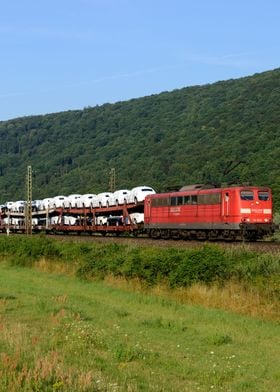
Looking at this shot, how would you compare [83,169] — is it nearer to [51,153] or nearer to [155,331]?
[51,153]

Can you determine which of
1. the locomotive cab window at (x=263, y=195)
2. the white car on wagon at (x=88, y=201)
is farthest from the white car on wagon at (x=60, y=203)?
the locomotive cab window at (x=263, y=195)

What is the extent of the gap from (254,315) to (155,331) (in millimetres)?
3104

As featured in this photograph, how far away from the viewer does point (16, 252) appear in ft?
109

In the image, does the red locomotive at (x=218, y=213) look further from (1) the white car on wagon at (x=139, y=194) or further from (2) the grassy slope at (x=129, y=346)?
(2) the grassy slope at (x=129, y=346)

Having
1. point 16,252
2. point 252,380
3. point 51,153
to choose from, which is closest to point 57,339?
point 252,380

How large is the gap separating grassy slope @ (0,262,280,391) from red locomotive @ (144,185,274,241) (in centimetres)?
1912

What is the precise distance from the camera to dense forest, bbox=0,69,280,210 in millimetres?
92319

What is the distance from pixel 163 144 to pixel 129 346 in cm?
11971

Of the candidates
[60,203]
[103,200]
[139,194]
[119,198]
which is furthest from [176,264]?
[60,203]

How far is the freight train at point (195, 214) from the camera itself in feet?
124

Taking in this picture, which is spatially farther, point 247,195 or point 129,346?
point 247,195

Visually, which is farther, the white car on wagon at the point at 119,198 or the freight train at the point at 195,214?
the white car on wagon at the point at 119,198

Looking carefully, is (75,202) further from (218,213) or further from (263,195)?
(263,195)

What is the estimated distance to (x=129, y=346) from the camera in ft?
39.7
